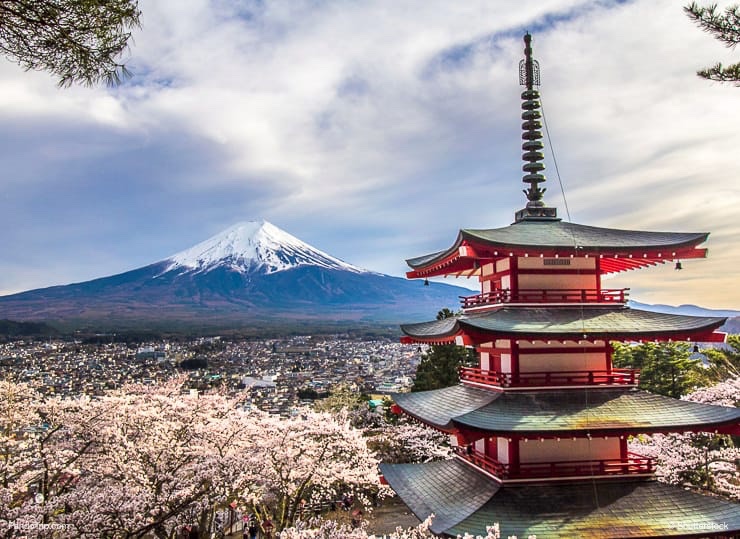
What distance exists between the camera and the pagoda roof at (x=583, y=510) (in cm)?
994

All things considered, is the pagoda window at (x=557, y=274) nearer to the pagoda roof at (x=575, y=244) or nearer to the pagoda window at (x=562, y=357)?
the pagoda roof at (x=575, y=244)

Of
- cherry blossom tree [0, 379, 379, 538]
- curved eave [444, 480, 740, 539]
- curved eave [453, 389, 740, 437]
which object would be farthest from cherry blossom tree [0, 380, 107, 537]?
curved eave [453, 389, 740, 437]

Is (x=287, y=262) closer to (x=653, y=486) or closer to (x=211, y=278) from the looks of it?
(x=211, y=278)

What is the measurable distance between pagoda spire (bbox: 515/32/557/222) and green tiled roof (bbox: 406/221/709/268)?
440 millimetres

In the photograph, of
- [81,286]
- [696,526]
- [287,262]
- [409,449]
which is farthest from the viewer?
[287,262]

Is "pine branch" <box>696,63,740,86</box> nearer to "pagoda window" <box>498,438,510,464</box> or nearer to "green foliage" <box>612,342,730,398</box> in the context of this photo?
"pagoda window" <box>498,438,510,464</box>

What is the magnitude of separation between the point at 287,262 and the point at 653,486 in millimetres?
176295

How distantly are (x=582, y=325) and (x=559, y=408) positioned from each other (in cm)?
169

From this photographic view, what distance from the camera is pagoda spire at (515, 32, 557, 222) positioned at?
14.3 meters

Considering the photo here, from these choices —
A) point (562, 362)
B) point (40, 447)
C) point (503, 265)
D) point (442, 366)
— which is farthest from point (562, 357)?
point (442, 366)

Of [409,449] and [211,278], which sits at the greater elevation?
[211,278]

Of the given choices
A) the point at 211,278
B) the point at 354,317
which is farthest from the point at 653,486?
the point at 211,278

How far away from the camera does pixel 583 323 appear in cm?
1174

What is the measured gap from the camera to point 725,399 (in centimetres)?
2353
